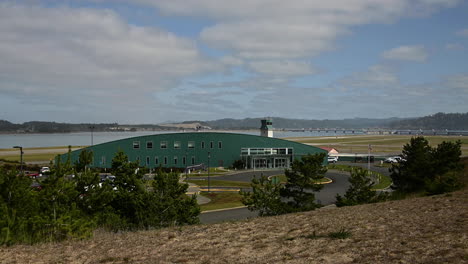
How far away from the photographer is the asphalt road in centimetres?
3078

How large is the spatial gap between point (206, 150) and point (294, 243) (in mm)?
68249

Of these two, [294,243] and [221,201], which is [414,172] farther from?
[294,243]

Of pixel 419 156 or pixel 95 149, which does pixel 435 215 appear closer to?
pixel 419 156

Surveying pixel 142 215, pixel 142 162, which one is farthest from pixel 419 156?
pixel 142 162

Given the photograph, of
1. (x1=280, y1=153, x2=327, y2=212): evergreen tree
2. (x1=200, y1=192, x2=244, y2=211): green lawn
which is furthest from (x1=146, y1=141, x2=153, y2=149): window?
(x1=280, y1=153, x2=327, y2=212): evergreen tree

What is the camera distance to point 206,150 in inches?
3066

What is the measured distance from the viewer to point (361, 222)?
40.3 ft

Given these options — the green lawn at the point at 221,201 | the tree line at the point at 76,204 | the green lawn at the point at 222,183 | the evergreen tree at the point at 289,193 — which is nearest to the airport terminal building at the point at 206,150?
the green lawn at the point at 222,183

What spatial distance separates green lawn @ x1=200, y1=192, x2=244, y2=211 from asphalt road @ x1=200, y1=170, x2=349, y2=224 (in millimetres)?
2127

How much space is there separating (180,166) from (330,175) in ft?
100

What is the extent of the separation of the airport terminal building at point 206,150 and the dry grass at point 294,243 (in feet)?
211

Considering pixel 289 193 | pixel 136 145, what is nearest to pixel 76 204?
pixel 289 193

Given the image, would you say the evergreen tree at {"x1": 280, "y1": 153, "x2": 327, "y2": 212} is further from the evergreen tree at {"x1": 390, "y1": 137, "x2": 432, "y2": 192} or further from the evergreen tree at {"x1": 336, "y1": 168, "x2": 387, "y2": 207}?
the evergreen tree at {"x1": 390, "y1": 137, "x2": 432, "y2": 192}

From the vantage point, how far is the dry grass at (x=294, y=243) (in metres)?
8.48
